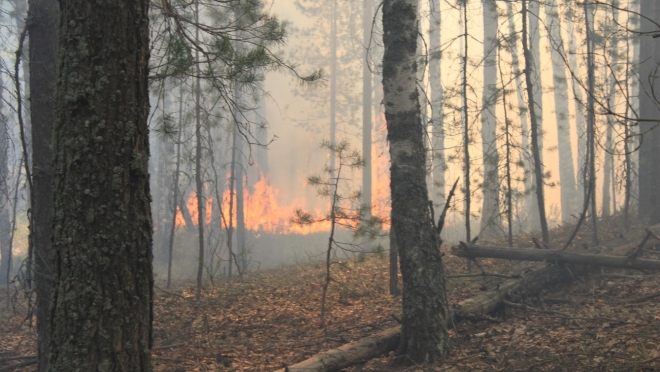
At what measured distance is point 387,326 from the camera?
687cm

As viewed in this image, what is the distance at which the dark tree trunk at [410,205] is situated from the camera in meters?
5.55

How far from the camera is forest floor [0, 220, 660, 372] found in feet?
16.9

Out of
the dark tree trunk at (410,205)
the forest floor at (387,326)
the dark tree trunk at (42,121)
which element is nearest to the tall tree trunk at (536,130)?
the forest floor at (387,326)

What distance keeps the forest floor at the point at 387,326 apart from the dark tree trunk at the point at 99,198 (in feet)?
10.1

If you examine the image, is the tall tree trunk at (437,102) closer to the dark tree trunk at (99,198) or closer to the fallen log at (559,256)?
the fallen log at (559,256)

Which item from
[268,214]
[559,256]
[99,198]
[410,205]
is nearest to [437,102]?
[268,214]

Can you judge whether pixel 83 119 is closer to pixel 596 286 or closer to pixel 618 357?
pixel 618 357

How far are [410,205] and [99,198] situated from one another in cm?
364

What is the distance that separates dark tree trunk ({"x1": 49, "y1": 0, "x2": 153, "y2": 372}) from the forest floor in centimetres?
309

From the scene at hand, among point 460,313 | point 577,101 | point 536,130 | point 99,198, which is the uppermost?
point 536,130

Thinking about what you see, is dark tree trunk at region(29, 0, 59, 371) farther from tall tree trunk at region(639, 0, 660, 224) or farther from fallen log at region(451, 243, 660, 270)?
tall tree trunk at region(639, 0, 660, 224)

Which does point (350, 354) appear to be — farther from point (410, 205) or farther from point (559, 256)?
point (559, 256)

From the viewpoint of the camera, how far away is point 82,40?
2.97 metres

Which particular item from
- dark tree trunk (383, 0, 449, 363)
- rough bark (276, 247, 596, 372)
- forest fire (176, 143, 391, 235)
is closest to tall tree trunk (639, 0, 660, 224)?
rough bark (276, 247, 596, 372)
